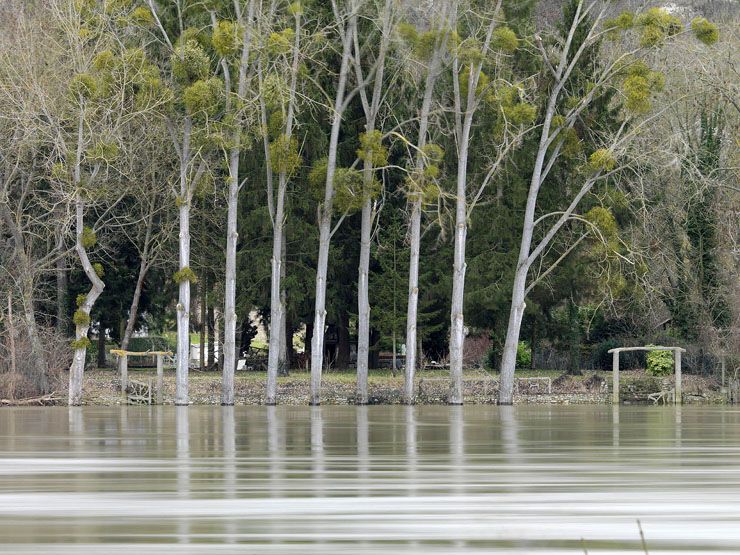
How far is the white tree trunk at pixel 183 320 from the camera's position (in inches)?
1613

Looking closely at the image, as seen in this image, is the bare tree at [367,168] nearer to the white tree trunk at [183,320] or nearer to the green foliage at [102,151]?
the white tree trunk at [183,320]

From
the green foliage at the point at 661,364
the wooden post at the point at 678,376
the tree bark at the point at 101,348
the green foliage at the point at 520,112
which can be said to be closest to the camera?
the green foliage at the point at 520,112

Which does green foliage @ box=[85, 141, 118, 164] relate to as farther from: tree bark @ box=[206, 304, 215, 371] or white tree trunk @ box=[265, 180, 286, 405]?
tree bark @ box=[206, 304, 215, 371]

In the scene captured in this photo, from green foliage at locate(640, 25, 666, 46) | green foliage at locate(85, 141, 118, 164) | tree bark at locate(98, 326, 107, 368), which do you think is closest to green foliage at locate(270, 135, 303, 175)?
green foliage at locate(85, 141, 118, 164)

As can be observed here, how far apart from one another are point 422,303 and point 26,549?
37475 mm

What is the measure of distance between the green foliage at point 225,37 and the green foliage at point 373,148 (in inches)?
170

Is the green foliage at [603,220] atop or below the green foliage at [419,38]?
below

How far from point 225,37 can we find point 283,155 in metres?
3.84

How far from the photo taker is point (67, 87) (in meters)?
41.0

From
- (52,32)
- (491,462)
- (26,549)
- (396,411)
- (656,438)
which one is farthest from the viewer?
(52,32)

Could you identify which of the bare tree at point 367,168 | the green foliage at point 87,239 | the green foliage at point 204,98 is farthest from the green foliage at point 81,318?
the bare tree at point 367,168

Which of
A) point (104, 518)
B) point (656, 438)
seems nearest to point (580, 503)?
point (104, 518)

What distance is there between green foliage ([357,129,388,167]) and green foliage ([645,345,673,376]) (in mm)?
11038

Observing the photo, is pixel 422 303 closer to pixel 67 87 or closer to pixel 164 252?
pixel 164 252
